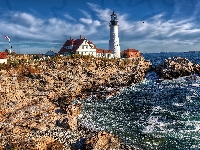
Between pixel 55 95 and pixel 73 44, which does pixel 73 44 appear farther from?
pixel 55 95

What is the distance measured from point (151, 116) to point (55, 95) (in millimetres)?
19095

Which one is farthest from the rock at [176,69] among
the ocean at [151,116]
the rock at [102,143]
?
the rock at [102,143]

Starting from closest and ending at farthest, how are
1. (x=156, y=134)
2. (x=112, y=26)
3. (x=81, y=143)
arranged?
(x=81, y=143)
(x=156, y=134)
(x=112, y=26)

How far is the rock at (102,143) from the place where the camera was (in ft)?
72.5

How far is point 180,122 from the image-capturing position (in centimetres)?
3089

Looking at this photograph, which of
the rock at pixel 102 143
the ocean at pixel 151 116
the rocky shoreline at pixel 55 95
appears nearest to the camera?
the rock at pixel 102 143

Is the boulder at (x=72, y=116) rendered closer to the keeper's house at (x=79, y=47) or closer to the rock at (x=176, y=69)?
the rock at (x=176, y=69)

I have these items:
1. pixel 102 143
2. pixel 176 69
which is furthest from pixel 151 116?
pixel 176 69

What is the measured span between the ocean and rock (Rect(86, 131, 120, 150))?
10.5 feet

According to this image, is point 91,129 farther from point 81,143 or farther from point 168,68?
point 168,68

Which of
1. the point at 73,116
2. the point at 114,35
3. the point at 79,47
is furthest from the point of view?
the point at 114,35

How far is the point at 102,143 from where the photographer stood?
891 inches

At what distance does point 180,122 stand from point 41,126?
59.2 ft

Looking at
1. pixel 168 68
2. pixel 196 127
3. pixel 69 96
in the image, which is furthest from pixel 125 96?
pixel 168 68
